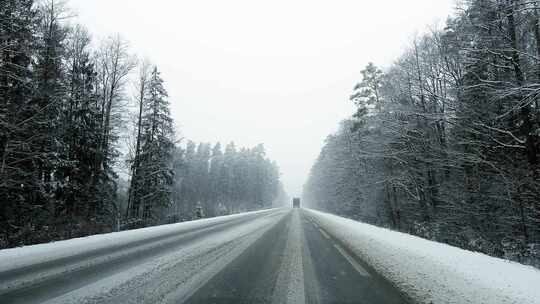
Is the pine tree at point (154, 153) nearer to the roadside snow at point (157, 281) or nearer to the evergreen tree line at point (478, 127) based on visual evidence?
the roadside snow at point (157, 281)

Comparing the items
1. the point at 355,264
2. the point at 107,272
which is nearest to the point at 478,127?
the point at 355,264

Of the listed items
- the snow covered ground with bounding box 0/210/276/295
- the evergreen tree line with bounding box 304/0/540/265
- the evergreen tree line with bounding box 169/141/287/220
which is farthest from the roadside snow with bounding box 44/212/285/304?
the evergreen tree line with bounding box 169/141/287/220

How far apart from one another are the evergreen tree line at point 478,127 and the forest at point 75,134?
50.3 feet

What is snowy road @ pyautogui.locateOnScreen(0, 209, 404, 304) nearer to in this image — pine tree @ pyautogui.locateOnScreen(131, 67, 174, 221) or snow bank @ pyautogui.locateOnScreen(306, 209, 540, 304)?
snow bank @ pyautogui.locateOnScreen(306, 209, 540, 304)

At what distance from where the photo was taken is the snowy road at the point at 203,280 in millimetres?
3623

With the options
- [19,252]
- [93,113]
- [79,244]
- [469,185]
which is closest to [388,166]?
[469,185]

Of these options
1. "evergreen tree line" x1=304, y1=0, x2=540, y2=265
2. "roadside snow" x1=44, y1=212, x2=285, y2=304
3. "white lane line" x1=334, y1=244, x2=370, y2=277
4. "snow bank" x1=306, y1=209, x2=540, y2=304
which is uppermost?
"evergreen tree line" x1=304, y1=0, x2=540, y2=265

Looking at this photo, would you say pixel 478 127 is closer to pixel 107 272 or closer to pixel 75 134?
pixel 107 272

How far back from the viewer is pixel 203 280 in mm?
4410

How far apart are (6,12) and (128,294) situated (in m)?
11.7

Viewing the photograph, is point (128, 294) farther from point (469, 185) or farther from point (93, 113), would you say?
point (93, 113)

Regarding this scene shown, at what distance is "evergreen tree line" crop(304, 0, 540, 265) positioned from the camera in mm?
8312

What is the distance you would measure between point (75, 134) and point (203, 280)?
17.2m

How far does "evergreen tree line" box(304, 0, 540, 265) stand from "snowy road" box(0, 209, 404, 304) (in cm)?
523
